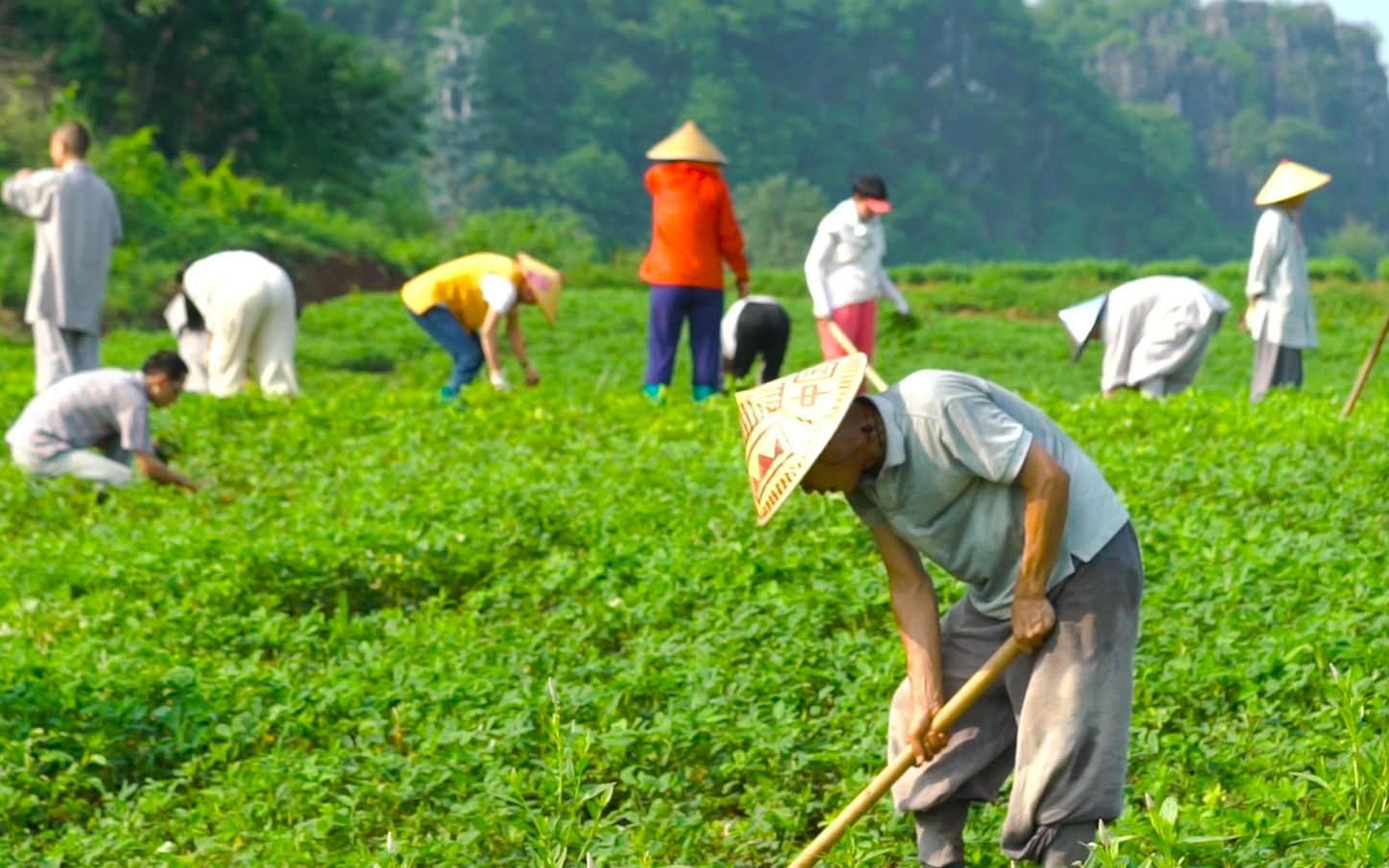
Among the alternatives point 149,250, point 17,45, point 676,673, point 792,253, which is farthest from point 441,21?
point 676,673

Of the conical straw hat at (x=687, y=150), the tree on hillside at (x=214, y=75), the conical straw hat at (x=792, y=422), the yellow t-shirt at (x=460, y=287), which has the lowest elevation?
the yellow t-shirt at (x=460, y=287)

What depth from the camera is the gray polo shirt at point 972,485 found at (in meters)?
4.07

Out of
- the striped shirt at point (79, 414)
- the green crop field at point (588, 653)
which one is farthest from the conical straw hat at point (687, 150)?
the striped shirt at point (79, 414)

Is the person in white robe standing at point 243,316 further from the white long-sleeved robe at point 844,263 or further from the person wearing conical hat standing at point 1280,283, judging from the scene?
the person wearing conical hat standing at point 1280,283

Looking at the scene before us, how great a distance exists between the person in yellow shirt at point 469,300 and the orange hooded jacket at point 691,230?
25.2 inches

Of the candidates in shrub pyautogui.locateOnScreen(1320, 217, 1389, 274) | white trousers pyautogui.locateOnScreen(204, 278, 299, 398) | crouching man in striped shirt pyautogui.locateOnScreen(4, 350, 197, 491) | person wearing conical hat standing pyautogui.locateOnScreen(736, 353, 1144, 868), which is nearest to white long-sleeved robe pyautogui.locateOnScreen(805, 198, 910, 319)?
white trousers pyautogui.locateOnScreen(204, 278, 299, 398)

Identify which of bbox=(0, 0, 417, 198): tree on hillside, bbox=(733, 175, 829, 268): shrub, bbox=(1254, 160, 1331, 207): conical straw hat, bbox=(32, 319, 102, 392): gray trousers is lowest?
bbox=(733, 175, 829, 268): shrub

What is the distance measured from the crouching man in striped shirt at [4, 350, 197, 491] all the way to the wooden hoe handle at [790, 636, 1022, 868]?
5634 millimetres

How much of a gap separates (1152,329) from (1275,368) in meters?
0.97

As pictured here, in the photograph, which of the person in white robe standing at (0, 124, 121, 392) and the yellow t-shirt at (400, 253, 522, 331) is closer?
the person in white robe standing at (0, 124, 121, 392)

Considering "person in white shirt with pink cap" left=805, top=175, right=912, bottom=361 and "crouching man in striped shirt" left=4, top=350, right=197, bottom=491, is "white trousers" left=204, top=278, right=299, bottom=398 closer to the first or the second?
"crouching man in striped shirt" left=4, top=350, right=197, bottom=491

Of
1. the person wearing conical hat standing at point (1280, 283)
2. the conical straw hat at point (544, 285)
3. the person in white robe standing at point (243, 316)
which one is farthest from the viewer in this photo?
the conical straw hat at point (544, 285)

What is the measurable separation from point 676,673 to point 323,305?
14906 millimetres

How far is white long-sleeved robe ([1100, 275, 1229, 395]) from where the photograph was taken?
10438mm
